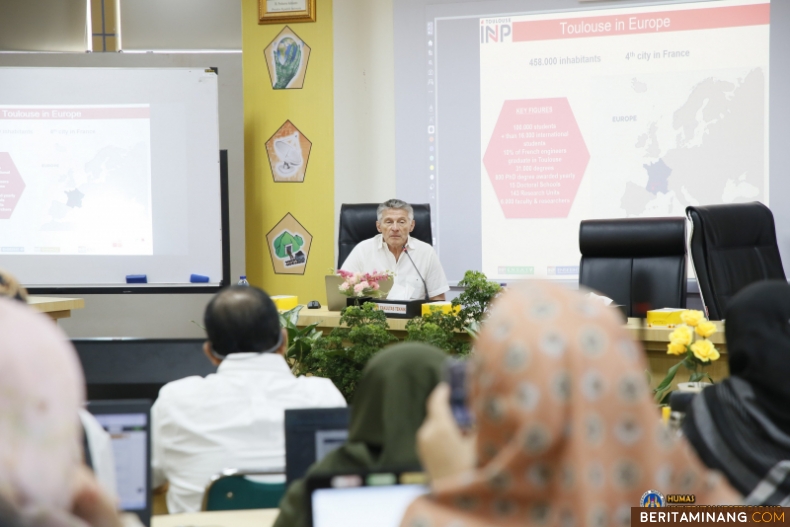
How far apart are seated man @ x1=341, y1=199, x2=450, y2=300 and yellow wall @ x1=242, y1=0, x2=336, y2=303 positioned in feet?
1.57

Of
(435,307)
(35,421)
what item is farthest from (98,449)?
(435,307)

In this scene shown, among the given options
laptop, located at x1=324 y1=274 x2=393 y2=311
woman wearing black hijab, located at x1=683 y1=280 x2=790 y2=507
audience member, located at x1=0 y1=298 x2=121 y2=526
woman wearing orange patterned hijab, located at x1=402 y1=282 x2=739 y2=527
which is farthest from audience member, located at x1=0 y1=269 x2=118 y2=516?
laptop, located at x1=324 y1=274 x2=393 y2=311

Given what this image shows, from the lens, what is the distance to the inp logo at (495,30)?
451 cm

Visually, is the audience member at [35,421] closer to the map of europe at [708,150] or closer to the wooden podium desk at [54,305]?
the wooden podium desk at [54,305]

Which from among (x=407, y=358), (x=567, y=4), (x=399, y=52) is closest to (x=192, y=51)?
(x=399, y=52)

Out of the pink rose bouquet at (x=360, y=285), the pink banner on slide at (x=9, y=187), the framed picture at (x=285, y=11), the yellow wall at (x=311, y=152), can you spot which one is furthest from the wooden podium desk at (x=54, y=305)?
the framed picture at (x=285, y=11)

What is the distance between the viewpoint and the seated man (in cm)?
419

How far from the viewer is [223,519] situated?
4.47 ft

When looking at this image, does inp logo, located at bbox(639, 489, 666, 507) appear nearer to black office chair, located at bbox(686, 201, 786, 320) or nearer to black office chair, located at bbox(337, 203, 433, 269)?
black office chair, located at bbox(686, 201, 786, 320)

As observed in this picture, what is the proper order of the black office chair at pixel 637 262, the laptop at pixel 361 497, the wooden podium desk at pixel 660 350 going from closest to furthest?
1. the laptop at pixel 361 497
2. the wooden podium desk at pixel 660 350
3. the black office chair at pixel 637 262

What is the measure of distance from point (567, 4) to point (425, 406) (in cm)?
398

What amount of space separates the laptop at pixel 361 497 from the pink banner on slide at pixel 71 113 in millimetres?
4184

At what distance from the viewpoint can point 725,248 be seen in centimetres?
341

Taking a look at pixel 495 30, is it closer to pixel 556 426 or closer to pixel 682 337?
pixel 682 337
